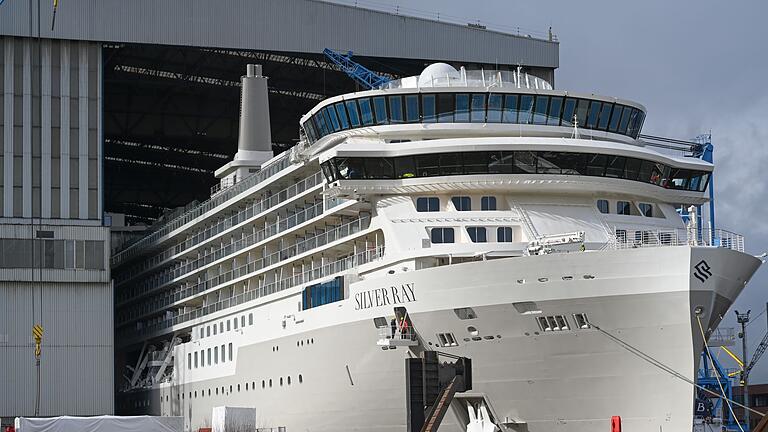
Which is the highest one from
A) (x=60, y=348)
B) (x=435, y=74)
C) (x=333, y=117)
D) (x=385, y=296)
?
(x=435, y=74)

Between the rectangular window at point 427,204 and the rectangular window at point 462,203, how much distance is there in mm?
471

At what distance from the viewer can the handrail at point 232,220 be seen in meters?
42.7

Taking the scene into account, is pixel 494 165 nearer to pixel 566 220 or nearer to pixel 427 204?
pixel 427 204

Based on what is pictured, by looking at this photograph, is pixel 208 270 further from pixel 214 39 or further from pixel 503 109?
pixel 503 109

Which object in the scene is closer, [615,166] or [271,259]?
[615,166]

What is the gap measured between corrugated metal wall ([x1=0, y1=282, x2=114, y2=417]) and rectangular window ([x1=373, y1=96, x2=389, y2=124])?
20180mm

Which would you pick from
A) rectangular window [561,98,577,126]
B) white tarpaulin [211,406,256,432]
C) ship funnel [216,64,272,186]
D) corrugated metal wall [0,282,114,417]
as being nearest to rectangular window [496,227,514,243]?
rectangular window [561,98,577,126]

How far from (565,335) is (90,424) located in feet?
49.8

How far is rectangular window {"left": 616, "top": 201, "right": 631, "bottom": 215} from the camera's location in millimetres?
37406

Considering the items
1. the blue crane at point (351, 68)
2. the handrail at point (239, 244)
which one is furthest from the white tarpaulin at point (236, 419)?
the blue crane at point (351, 68)

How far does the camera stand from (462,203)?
36.7m

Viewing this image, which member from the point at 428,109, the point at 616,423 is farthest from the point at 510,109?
the point at 616,423

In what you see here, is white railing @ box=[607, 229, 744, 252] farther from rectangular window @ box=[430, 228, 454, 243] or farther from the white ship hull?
rectangular window @ box=[430, 228, 454, 243]

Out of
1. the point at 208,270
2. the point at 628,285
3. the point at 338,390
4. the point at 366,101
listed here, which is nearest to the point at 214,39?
the point at 208,270
